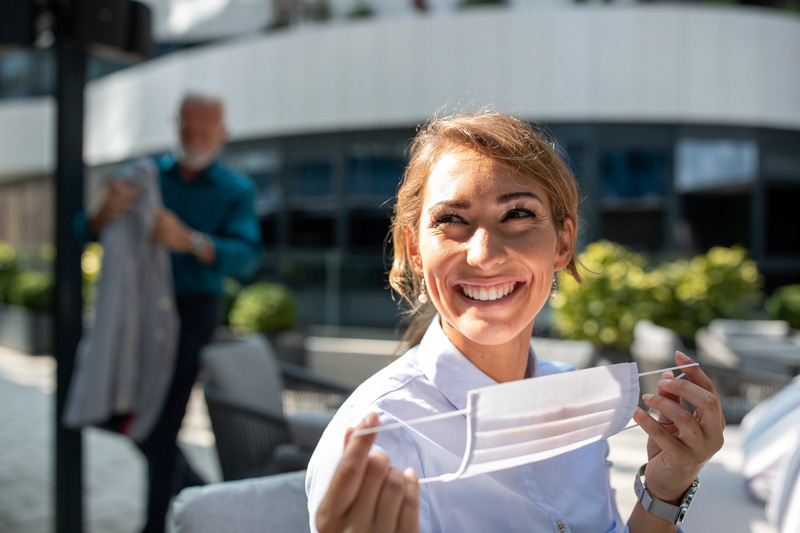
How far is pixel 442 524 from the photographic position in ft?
3.26

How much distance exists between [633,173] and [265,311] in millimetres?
5908

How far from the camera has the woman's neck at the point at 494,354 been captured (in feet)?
3.84

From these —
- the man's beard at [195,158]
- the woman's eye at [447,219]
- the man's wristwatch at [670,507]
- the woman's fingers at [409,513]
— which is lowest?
the man's wristwatch at [670,507]

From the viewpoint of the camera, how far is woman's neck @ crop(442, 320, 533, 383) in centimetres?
117

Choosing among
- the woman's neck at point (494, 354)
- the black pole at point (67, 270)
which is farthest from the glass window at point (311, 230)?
the woman's neck at point (494, 354)

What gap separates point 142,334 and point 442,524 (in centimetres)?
212

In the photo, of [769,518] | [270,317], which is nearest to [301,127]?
[270,317]

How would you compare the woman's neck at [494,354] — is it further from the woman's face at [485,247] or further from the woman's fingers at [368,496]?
the woman's fingers at [368,496]

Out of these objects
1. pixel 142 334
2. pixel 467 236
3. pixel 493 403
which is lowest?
pixel 142 334

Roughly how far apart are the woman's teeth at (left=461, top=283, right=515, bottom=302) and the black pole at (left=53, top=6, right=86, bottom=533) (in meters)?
2.10

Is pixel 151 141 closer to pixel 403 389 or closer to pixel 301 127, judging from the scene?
pixel 301 127

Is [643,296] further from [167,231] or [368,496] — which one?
[368,496]

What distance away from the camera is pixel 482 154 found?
107 cm

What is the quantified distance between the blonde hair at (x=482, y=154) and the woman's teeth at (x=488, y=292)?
183 mm
